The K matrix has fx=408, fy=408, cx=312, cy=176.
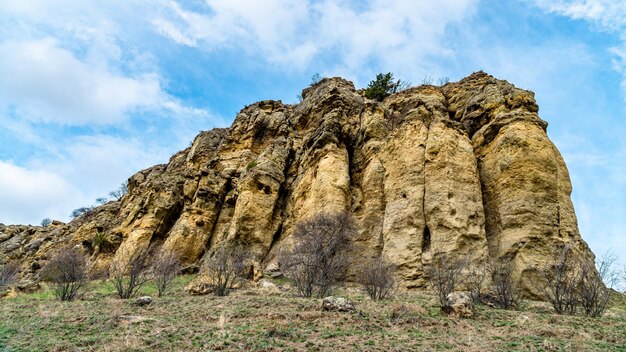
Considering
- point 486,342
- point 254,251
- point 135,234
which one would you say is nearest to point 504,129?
point 486,342

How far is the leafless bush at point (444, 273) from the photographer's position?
1841cm

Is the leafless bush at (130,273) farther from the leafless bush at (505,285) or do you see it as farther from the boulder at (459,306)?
the leafless bush at (505,285)

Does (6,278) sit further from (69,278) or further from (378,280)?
(378,280)

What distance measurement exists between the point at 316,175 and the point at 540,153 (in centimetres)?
1451

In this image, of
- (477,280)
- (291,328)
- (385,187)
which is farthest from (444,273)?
(291,328)

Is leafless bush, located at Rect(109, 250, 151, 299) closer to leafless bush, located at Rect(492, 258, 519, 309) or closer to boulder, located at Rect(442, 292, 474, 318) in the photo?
boulder, located at Rect(442, 292, 474, 318)

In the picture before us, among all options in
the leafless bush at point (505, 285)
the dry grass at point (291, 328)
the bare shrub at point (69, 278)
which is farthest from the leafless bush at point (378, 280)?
the bare shrub at point (69, 278)

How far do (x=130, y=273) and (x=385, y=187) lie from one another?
64.1 ft

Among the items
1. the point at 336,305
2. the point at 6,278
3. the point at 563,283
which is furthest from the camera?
the point at 6,278

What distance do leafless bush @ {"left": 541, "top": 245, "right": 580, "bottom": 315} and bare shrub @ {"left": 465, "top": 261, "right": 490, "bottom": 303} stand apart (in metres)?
2.65

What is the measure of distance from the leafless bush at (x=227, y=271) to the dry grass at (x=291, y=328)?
3328 mm

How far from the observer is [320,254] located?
22.9 metres

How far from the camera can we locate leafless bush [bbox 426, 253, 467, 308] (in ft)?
60.4

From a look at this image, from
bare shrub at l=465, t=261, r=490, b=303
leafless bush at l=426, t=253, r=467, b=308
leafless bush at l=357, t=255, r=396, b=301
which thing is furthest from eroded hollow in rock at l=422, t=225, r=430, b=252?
bare shrub at l=465, t=261, r=490, b=303
